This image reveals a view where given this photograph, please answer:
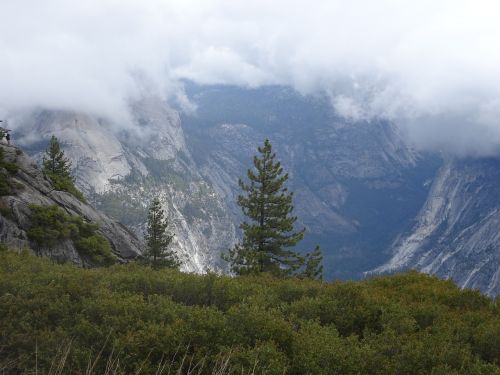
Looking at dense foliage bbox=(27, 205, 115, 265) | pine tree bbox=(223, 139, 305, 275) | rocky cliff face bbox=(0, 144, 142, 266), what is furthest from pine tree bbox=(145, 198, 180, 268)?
dense foliage bbox=(27, 205, 115, 265)

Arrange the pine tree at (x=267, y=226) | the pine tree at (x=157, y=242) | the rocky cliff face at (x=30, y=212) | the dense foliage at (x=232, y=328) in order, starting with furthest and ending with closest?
1. the pine tree at (x=157, y=242)
2. the pine tree at (x=267, y=226)
3. the rocky cliff face at (x=30, y=212)
4. the dense foliage at (x=232, y=328)

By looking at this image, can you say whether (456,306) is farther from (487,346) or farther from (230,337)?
(230,337)

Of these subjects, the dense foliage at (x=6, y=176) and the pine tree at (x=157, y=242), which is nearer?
the dense foliage at (x=6, y=176)

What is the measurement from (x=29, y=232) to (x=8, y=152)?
14152mm

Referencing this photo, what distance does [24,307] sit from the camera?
9477 mm

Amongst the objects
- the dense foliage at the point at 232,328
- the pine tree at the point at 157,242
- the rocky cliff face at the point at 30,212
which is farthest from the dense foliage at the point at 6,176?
the pine tree at the point at 157,242

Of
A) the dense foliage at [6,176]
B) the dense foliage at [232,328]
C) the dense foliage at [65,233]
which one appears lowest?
the dense foliage at [232,328]

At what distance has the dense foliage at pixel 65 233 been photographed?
2687 cm

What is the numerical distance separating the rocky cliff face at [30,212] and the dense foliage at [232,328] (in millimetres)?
15230

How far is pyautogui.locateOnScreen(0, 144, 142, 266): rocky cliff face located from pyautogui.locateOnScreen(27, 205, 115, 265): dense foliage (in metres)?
0.37

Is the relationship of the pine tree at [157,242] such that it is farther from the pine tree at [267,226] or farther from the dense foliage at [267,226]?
the pine tree at [267,226]

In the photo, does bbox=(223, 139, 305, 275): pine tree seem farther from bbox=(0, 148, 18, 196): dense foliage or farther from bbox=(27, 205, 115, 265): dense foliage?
bbox=(0, 148, 18, 196): dense foliage

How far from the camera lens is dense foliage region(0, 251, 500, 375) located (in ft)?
25.8

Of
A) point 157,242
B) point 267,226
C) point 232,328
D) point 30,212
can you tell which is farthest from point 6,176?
point 232,328
